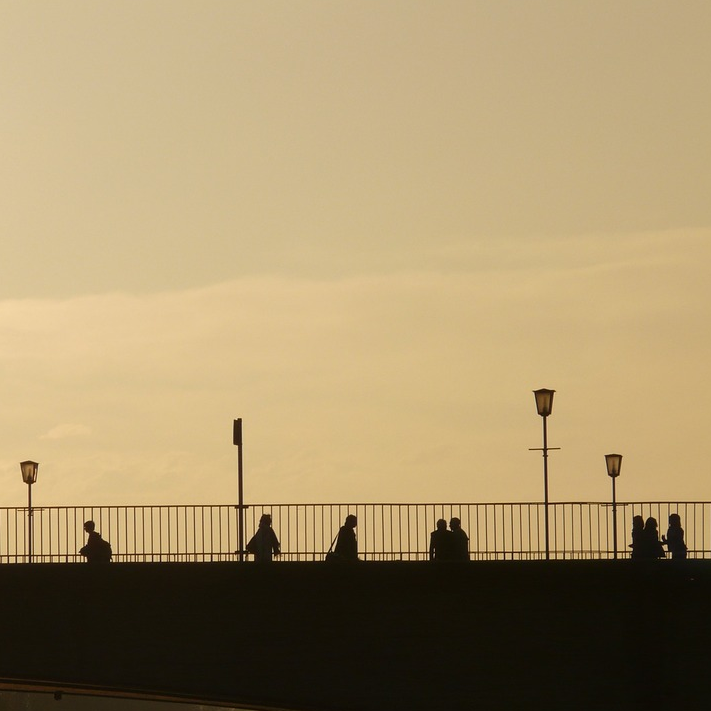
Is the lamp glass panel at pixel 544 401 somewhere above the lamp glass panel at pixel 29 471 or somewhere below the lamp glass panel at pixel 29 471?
above

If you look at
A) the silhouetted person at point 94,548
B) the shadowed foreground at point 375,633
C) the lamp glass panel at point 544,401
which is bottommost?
the shadowed foreground at point 375,633

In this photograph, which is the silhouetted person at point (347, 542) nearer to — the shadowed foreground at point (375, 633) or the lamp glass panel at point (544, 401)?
the shadowed foreground at point (375, 633)

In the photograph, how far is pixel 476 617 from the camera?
29031mm

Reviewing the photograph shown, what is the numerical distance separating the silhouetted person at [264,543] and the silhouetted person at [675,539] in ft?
19.5

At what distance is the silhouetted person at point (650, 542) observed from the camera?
97.4 ft

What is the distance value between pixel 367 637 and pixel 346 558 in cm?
145

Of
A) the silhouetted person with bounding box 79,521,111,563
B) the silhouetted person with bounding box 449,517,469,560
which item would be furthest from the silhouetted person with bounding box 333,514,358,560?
the silhouetted person with bounding box 79,521,111,563

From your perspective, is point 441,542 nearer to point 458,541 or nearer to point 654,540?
point 458,541

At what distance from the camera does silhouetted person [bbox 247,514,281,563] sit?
29969 mm

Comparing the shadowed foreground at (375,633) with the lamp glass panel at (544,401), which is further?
the lamp glass panel at (544,401)

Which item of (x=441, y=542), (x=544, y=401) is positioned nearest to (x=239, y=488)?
(x=441, y=542)

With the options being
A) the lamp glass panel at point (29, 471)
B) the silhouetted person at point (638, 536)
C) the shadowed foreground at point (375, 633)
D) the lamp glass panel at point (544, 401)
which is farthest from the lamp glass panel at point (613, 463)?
the lamp glass panel at point (29, 471)

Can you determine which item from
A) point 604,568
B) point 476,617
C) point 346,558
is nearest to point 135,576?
point 346,558

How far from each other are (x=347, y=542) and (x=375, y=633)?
1.59m
